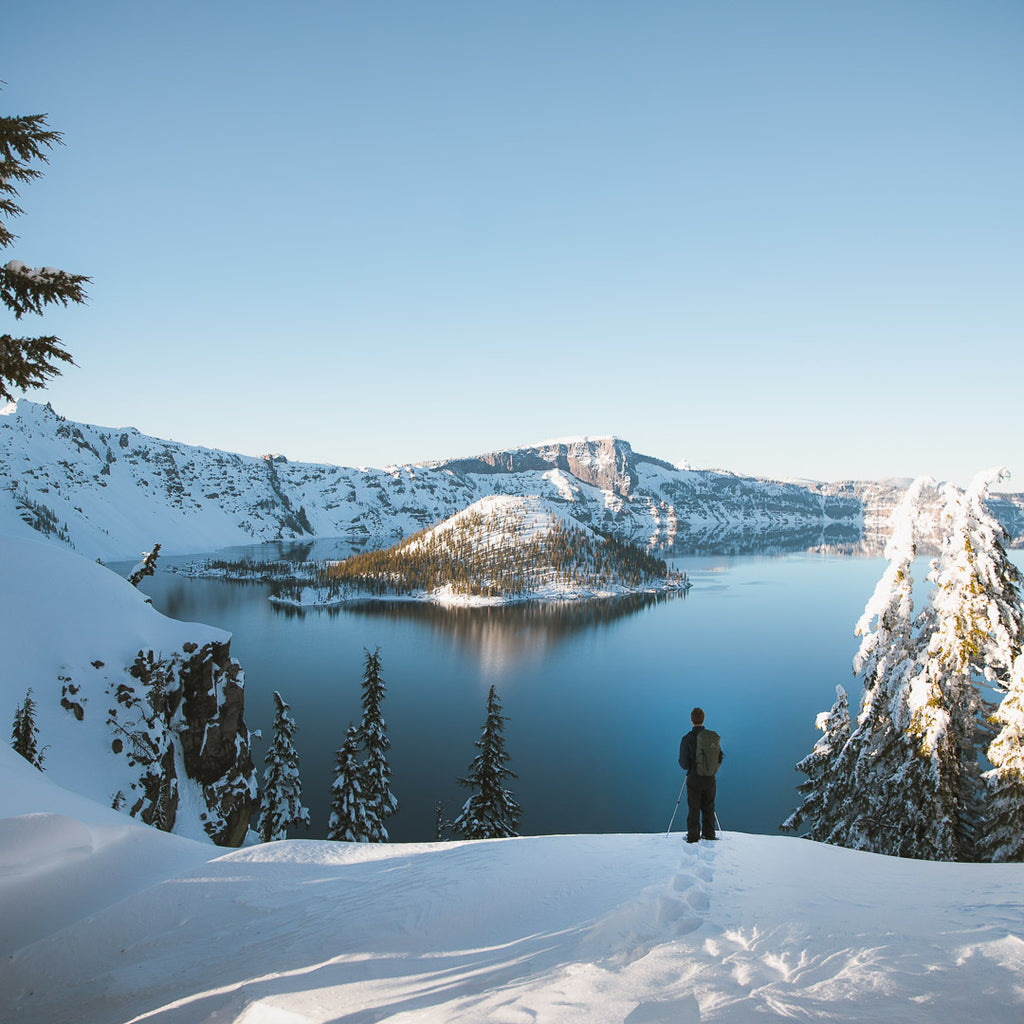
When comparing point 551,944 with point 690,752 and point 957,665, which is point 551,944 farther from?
point 957,665

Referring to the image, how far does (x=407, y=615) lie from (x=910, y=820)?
116246mm

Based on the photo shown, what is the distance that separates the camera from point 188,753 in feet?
92.1

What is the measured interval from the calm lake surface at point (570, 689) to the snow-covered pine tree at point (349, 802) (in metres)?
9.35

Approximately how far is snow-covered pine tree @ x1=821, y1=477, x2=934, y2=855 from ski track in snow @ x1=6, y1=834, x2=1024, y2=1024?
8.13 m

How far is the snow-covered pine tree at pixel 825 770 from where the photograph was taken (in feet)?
62.0

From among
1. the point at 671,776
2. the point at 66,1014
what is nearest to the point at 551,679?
the point at 671,776

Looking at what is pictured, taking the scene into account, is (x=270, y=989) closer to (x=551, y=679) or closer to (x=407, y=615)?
(x=551, y=679)

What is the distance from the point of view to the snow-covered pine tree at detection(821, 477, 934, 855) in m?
15.4

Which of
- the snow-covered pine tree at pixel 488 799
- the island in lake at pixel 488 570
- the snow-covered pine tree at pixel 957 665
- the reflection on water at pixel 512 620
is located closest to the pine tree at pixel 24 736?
the snow-covered pine tree at pixel 488 799

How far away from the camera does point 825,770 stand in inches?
790

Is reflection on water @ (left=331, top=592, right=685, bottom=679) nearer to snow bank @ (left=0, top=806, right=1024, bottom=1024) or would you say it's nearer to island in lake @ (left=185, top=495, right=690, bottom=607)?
island in lake @ (left=185, top=495, right=690, bottom=607)

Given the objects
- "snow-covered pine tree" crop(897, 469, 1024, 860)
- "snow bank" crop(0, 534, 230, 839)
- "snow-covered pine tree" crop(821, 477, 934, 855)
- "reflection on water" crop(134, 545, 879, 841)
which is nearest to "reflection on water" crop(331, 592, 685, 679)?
"reflection on water" crop(134, 545, 879, 841)

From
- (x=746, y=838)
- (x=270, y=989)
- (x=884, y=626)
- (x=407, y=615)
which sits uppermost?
(x=884, y=626)

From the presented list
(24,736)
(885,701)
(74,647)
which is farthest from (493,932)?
(74,647)
